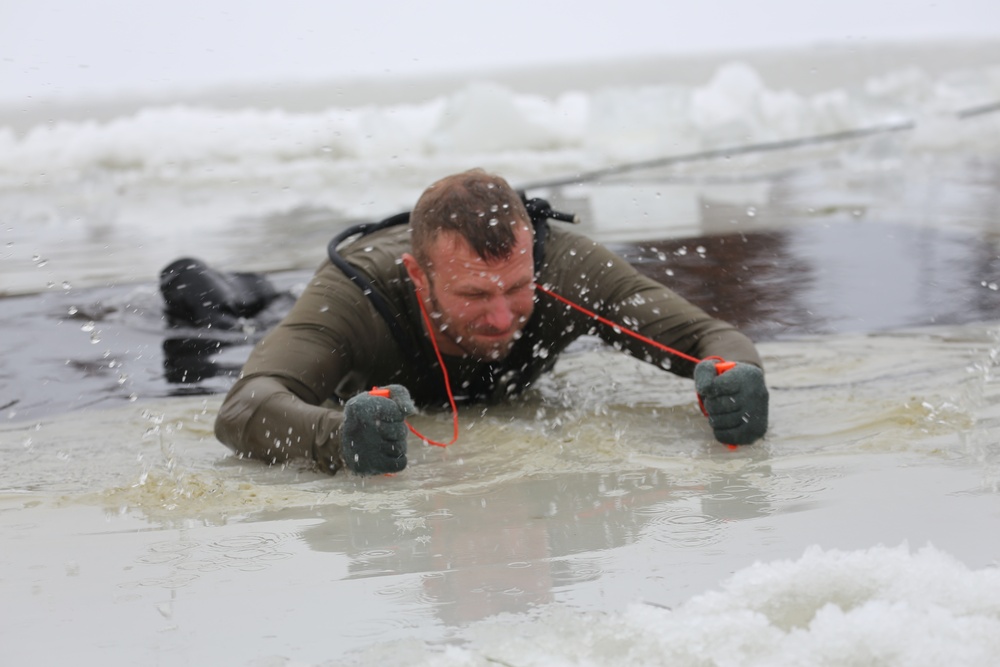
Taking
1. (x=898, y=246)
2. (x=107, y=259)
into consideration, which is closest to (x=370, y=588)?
(x=898, y=246)

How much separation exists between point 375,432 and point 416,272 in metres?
0.79

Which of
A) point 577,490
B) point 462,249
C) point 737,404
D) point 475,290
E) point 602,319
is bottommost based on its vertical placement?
point 577,490

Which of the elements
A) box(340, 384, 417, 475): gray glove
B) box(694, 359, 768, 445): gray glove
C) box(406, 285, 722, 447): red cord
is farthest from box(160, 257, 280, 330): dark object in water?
box(694, 359, 768, 445): gray glove

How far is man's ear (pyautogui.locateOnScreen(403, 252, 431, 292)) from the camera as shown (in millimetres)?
3588

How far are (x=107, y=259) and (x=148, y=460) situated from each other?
13.3 ft

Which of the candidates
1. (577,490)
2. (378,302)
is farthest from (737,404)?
(378,302)

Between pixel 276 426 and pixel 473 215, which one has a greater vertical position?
pixel 473 215

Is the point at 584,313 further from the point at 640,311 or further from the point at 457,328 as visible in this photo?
the point at 457,328

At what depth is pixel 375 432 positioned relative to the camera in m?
2.94

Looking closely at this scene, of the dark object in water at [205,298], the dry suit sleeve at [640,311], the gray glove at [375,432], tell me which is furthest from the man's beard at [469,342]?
the dark object in water at [205,298]

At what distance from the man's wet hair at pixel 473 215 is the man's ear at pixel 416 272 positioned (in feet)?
0.06

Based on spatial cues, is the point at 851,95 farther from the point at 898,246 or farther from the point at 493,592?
the point at 493,592

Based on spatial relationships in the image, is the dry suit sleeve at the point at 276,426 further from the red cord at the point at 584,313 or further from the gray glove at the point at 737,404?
the gray glove at the point at 737,404

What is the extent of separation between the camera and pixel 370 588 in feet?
7.38
